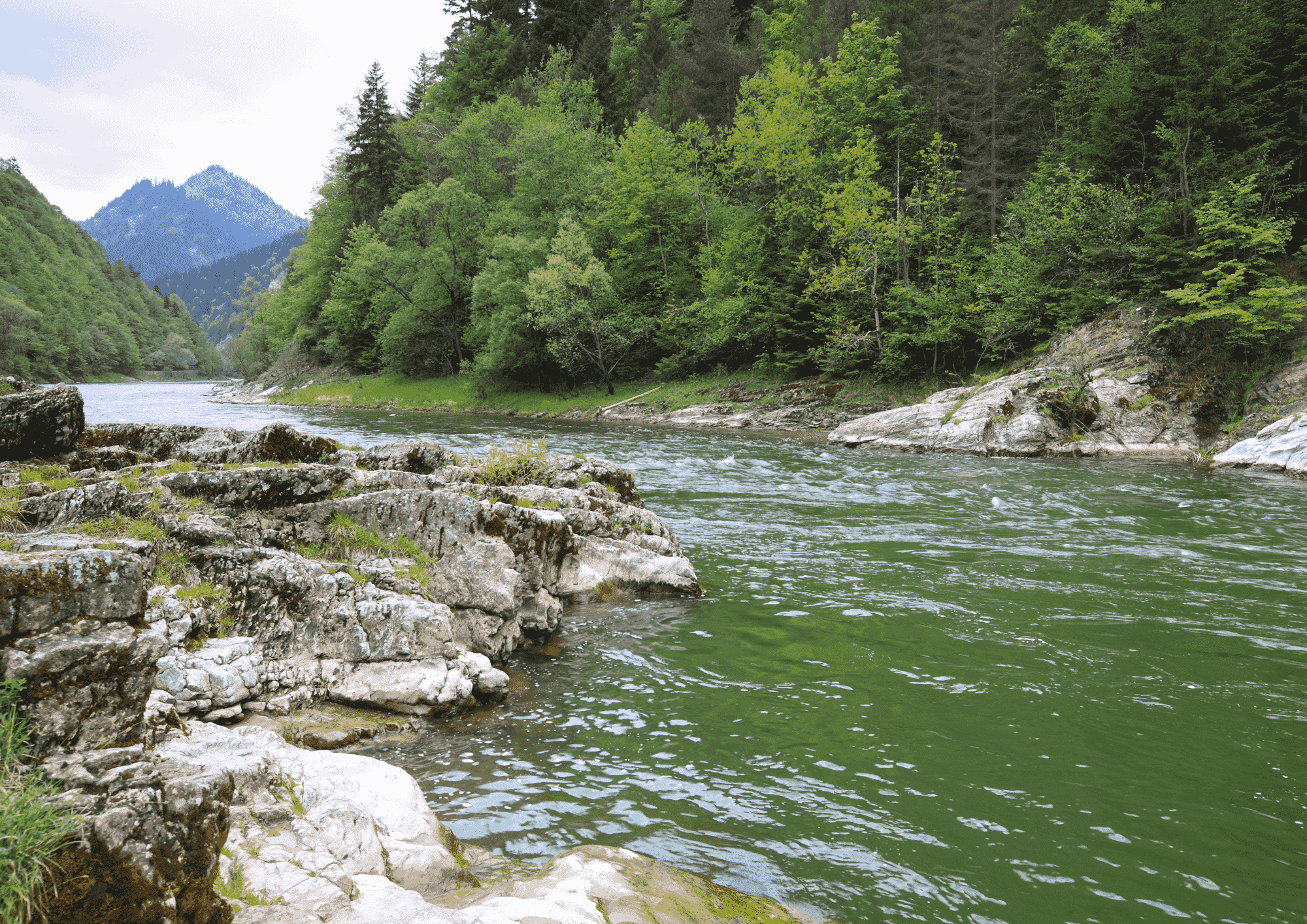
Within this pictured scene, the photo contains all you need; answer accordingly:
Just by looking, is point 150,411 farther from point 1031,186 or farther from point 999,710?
point 1031,186

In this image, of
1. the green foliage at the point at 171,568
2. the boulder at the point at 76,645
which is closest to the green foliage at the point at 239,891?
the boulder at the point at 76,645

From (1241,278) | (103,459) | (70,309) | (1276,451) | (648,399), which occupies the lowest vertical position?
(1276,451)

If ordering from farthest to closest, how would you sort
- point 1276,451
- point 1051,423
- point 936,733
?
point 1051,423, point 1276,451, point 936,733

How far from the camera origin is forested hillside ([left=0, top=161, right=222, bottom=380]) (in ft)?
298

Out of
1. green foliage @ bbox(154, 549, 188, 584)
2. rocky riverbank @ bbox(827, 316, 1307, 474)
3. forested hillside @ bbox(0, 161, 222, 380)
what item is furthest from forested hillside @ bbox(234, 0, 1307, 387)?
forested hillside @ bbox(0, 161, 222, 380)

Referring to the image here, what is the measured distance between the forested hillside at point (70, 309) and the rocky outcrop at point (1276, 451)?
115 meters

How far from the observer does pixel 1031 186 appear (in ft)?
120

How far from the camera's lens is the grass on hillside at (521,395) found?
39.0 m

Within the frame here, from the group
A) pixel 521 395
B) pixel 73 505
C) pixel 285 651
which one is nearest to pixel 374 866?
pixel 285 651

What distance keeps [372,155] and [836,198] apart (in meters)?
48.7

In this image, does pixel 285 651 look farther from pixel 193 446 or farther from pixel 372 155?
pixel 372 155

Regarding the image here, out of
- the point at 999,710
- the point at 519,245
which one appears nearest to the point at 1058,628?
the point at 999,710

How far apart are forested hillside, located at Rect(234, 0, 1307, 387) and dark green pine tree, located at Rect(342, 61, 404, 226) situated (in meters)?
0.30

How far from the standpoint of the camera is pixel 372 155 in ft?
211
